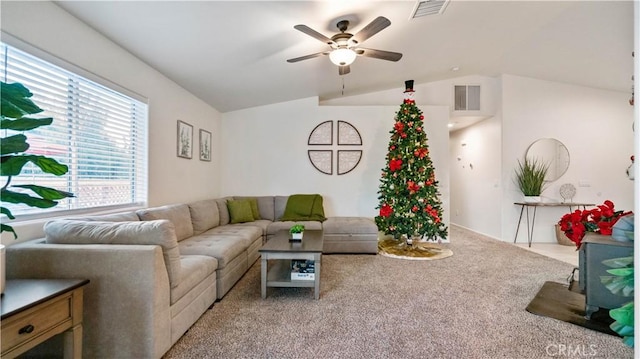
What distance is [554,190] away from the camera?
17.2 ft

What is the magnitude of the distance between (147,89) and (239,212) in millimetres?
2129

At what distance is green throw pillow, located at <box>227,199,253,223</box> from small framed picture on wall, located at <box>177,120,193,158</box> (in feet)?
3.26

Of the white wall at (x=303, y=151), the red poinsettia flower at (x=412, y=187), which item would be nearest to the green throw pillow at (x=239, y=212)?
the white wall at (x=303, y=151)

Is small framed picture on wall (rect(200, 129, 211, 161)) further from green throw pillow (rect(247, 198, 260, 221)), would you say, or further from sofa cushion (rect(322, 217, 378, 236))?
sofa cushion (rect(322, 217, 378, 236))

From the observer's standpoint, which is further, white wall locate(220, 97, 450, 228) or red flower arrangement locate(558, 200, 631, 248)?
white wall locate(220, 97, 450, 228)

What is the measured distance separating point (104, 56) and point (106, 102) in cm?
41

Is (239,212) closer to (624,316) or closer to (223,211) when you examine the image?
(223,211)

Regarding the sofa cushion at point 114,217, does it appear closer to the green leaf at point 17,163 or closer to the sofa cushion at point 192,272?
the sofa cushion at point 192,272

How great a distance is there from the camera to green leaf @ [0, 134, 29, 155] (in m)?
1.28

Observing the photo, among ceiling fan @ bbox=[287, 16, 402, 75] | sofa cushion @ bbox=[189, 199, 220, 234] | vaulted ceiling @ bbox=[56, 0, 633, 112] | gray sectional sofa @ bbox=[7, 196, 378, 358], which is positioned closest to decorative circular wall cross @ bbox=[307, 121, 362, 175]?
vaulted ceiling @ bbox=[56, 0, 633, 112]

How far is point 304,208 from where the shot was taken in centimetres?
491

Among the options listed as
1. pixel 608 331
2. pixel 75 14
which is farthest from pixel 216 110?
pixel 608 331

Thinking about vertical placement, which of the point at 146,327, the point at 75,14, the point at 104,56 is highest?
the point at 75,14

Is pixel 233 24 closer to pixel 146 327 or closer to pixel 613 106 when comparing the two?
pixel 146 327
